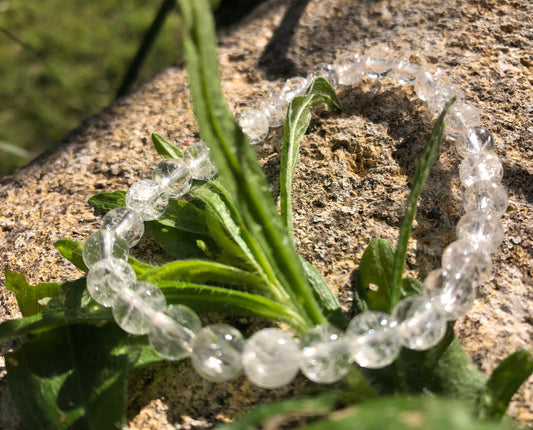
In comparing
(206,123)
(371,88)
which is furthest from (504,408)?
(371,88)

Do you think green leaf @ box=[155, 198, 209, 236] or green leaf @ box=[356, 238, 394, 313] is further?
green leaf @ box=[155, 198, 209, 236]

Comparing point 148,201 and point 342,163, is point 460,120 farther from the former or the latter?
point 148,201

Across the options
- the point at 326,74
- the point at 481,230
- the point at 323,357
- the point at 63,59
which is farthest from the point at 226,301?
the point at 63,59

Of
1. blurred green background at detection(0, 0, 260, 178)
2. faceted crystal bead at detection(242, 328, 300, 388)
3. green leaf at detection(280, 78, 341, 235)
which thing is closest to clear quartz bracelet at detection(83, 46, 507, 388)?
faceted crystal bead at detection(242, 328, 300, 388)

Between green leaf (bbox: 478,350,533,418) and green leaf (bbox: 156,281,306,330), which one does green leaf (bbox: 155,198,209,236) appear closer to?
green leaf (bbox: 156,281,306,330)

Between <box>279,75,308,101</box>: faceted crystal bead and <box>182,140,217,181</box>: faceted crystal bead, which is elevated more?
<box>279,75,308,101</box>: faceted crystal bead

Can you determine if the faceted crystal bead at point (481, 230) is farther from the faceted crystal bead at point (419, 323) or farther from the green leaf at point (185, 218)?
the green leaf at point (185, 218)

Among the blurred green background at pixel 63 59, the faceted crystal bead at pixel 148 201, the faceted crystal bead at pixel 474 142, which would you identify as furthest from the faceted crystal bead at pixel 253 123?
the blurred green background at pixel 63 59
